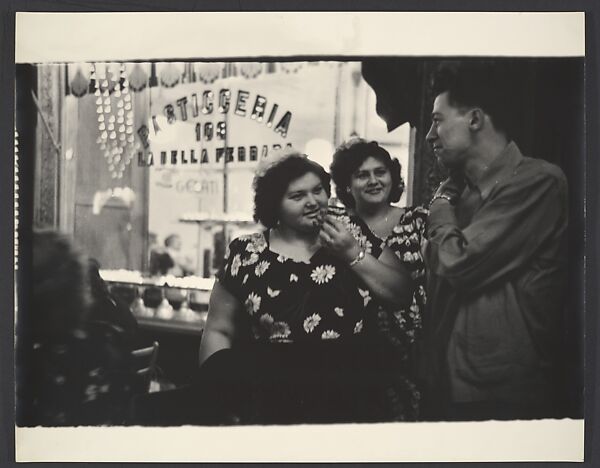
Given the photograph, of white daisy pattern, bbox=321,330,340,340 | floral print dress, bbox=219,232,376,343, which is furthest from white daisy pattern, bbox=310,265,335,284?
white daisy pattern, bbox=321,330,340,340

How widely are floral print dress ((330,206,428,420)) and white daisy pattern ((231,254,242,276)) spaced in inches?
9.1

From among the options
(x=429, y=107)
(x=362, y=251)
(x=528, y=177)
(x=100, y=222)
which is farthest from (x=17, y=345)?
(x=528, y=177)

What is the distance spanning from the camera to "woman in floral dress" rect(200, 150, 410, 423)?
1636mm

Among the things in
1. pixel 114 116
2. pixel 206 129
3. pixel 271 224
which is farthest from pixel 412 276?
pixel 114 116

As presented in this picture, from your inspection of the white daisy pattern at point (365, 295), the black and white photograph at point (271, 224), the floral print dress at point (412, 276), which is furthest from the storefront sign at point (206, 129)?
the white daisy pattern at point (365, 295)

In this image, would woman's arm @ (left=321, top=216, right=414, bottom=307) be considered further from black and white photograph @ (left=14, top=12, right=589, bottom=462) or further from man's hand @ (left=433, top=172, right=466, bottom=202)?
man's hand @ (left=433, top=172, right=466, bottom=202)

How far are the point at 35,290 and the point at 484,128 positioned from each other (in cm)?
105

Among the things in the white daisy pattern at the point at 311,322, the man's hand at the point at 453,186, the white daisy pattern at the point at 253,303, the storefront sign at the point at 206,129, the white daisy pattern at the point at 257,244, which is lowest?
the white daisy pattern at the point at 311,322

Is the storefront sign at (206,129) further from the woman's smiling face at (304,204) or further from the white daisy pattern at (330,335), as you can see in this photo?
the white daisy pattern at (330,335)

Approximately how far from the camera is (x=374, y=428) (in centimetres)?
167

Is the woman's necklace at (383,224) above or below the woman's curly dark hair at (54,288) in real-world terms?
above

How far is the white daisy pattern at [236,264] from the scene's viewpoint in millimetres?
1649

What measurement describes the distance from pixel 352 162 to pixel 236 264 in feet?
1.11

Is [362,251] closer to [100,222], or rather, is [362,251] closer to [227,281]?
[227,281]
